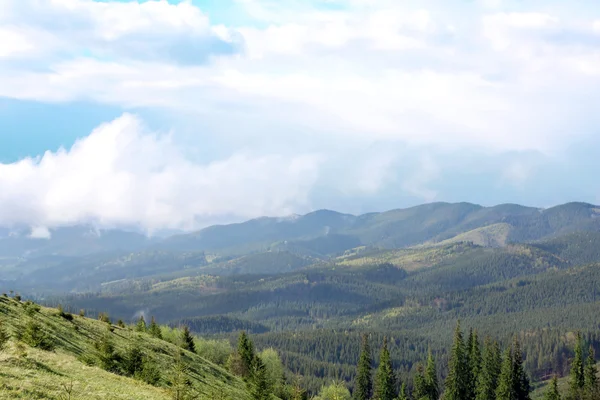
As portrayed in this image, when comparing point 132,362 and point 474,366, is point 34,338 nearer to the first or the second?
point 132,362

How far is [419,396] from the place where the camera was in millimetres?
143500

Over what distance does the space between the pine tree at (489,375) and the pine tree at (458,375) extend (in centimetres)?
423

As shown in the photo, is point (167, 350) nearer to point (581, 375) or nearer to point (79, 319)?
point (79, 319)

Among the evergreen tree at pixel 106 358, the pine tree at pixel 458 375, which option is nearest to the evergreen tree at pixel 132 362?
the evergreen tree at pixel 106 358

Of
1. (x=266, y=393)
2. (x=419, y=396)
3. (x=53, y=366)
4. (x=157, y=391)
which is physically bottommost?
(x=419, y=396)

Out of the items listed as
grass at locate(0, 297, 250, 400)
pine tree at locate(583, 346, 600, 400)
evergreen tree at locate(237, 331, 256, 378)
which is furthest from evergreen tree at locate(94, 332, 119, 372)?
pine tree at locate(583, 346, 600, 400)

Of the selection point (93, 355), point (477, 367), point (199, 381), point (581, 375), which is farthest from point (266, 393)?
point (581, 375)

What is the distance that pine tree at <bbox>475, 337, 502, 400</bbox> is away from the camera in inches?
5512

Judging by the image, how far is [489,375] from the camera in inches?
5527

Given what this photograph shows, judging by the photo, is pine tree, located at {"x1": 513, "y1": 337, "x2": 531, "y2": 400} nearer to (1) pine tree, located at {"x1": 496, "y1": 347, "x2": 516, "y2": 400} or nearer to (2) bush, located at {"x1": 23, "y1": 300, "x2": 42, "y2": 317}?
(1) pine tree, located at {"x1": 496, "y1": 347, "x2": 516, "y2": 400}

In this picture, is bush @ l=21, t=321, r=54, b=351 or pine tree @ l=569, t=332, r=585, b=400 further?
pine tree @ l=569, t=332, r=585, b=400

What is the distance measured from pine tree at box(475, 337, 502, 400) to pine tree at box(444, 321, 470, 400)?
423 cm

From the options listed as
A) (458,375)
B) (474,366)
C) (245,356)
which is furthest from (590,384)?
(245,356)

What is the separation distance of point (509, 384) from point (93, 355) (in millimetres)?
106494
